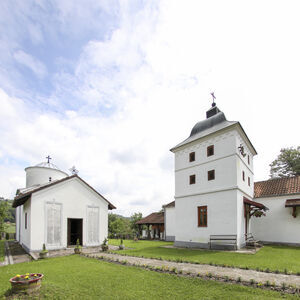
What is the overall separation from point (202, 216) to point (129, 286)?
427 inches

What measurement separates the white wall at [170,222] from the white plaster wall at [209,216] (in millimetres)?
6533

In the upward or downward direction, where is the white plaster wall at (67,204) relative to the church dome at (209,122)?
downward

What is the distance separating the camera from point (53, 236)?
1465 centimetres

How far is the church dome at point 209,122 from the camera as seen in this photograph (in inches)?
695

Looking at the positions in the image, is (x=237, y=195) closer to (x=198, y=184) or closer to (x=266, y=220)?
(x=198, y=184)

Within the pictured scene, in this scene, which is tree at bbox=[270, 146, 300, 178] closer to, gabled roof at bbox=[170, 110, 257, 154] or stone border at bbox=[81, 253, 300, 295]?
gabled roof at bbox=[170, 110, 257, 154]

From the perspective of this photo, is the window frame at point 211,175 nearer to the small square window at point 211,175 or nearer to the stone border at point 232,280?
the small square window at point 211,175

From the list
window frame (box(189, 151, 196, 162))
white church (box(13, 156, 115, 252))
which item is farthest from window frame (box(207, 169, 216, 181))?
white church (box(13, 156, 115, 252))

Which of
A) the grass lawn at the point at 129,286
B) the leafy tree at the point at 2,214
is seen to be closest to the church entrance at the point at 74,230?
the leafy tree at the point at 2,214

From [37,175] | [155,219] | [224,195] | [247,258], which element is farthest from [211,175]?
[37,175]

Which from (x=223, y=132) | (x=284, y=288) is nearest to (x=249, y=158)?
(x=223, y=132)

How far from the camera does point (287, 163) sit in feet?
89.8

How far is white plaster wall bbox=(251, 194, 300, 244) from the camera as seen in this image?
56.1 feet

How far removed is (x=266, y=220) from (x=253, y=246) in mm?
4562
